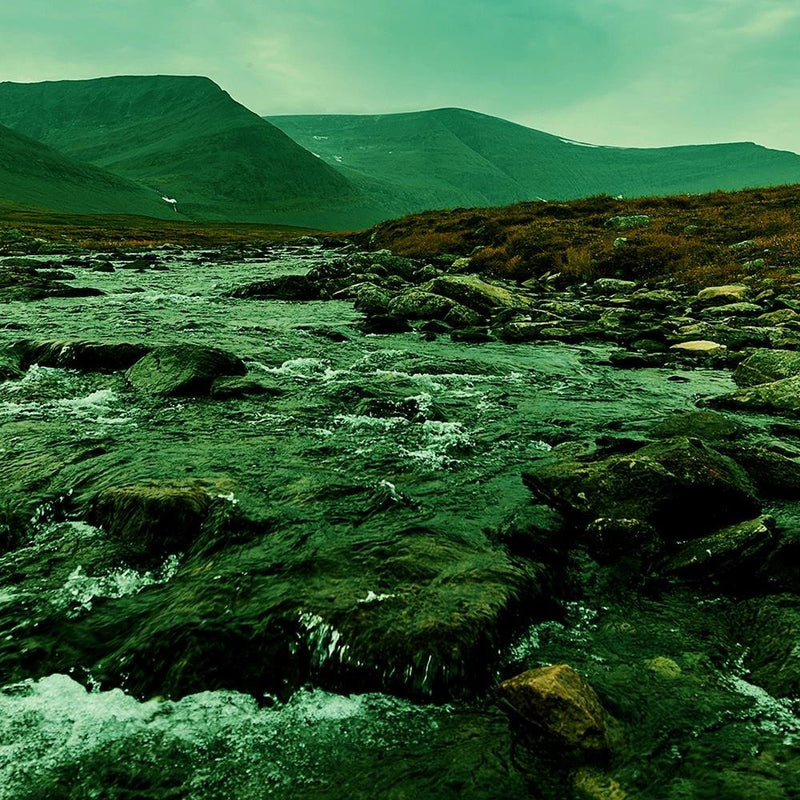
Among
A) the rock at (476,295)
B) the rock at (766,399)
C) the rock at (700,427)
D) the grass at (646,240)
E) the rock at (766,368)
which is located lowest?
the rock at (700,427)

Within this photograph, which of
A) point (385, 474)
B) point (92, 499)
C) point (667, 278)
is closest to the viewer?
point (92, 499)

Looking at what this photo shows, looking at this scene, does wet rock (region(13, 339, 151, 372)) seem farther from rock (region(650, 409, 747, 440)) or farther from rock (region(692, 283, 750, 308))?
rock (region(692, 283, 750, 308))

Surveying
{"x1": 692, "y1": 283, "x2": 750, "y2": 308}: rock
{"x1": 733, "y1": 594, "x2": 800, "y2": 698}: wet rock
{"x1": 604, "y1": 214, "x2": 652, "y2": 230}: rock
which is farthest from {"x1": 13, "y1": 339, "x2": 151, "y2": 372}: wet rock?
{"x1": 604, "y1": 214, "x2": 652, "y2": 230}: rock

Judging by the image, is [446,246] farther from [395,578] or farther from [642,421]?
[395,578]

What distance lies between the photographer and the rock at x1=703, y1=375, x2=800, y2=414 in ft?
33.8

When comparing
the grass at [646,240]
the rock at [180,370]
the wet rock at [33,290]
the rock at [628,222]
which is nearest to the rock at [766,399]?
the rock at [180,370]

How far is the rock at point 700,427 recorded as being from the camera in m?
8.45

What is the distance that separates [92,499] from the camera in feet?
22.1

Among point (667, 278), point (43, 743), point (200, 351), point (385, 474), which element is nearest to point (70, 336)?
point (200, 351)

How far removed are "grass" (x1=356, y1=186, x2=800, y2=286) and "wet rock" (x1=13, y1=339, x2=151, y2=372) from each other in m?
22.2

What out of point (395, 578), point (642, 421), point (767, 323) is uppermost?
point (767, 323)

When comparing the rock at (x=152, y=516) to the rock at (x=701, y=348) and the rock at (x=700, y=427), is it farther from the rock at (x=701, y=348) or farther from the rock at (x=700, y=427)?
the rock at (x=701, y=348)

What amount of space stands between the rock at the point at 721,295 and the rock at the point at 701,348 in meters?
6.48

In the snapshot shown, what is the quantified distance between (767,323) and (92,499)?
18.3 metres
